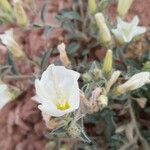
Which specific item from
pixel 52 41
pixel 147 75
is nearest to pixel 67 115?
pixel 147 75

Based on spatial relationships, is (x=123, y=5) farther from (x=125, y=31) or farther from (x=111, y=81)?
(x=111, y=81)

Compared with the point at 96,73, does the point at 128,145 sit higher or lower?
lower

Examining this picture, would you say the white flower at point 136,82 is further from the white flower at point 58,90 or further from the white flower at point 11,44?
the white flower at point 11,44

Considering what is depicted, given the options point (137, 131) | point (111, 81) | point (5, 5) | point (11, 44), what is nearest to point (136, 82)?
point (111, 81)

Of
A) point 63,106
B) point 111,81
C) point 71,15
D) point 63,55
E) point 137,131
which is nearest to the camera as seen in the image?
point 63,106

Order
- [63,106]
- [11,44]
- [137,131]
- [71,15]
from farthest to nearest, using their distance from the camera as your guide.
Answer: [71,15] < [137,131] < [11,44] < [63,106]

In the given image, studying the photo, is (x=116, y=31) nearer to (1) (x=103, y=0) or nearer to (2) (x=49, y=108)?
(1) (x=103, y=0)
